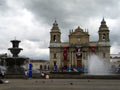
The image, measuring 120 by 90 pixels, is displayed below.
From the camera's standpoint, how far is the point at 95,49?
69.6 metres

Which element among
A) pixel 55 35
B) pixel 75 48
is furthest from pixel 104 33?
pixel 55 35

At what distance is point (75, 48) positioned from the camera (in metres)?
69.9

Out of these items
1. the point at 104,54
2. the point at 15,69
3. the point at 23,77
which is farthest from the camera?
the point at 104,54

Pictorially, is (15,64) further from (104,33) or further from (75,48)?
(104,33)

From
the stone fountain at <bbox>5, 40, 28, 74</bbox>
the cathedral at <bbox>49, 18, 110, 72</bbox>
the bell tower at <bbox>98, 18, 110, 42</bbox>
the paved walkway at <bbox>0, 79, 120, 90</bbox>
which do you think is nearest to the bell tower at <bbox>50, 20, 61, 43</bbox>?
the cathedral at <bbox>49, 18, 110, 72</bbox>

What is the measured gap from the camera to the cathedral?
6925cm

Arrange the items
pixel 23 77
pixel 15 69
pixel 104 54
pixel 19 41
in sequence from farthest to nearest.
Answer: pixel 104 54
pixel 19 41
pixel 15 69
pixel 23 77

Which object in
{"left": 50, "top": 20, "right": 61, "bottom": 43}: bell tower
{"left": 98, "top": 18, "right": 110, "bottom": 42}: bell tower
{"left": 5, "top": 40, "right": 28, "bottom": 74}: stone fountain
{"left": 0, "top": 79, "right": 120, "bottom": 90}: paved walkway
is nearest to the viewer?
{"left": 0, "top": 79, "right": 120, "bottom": 90}: paved walkway

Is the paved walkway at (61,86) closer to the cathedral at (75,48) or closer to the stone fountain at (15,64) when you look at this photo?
the stone fountain at (15,64)

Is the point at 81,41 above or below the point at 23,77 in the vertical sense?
above

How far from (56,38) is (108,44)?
15.9 m

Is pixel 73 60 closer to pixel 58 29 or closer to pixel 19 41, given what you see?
pixel 58 29

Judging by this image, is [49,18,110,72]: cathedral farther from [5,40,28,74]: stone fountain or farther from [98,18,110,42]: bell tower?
[5,40,28,74]: stone fountain

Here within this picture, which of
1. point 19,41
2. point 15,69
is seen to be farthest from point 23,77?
point 19,41
